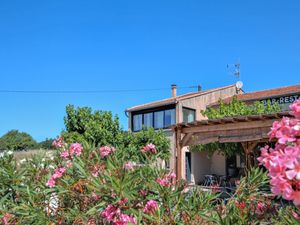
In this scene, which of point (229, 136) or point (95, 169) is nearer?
point (95, 169)

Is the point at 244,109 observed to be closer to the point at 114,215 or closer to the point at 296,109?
the point at 114,215

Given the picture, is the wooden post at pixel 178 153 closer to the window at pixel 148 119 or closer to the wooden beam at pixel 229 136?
the wooden beam at pixel 229 136

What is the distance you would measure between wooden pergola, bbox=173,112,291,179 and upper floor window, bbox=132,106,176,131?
11231 millimetres

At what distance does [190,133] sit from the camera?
397 inches

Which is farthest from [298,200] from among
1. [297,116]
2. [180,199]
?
[180,199]

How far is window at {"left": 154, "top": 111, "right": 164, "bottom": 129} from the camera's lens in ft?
73.3

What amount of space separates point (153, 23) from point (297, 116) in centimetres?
1348

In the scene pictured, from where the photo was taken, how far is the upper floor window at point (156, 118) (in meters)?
21.8

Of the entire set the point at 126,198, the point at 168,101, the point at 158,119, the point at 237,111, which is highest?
the point at 168,101

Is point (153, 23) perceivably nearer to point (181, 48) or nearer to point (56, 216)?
point (181, 48)

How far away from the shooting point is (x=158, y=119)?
22.6m

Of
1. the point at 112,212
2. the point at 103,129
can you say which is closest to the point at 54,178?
the point at 112,212

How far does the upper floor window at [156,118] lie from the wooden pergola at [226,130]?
11.2 meters

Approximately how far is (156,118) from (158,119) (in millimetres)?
192
